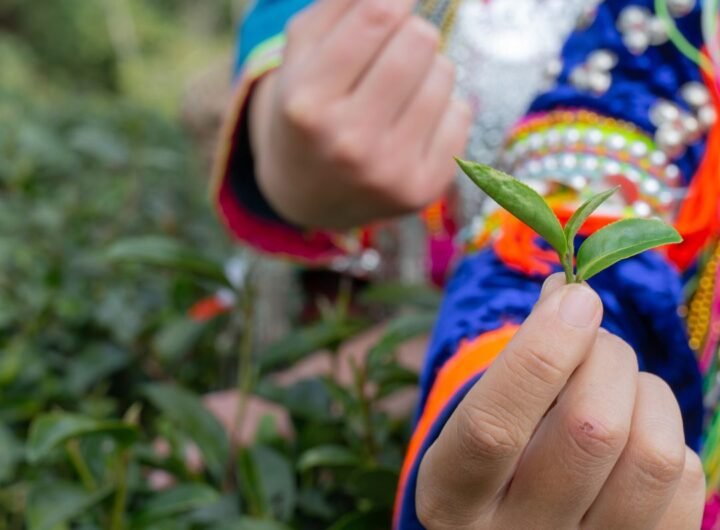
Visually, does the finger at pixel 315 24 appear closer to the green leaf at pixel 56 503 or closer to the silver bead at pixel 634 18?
the silver bead at pixel 634 18

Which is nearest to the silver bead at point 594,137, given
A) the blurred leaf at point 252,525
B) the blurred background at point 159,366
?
the blurred background at point 159,366

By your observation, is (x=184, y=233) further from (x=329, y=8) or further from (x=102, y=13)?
(x=102, y=13)

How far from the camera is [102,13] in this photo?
5164 millimetres

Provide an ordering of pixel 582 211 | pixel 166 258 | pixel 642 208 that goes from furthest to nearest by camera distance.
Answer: pixel 166 258 → pixel 642 208 → pixel 582 211

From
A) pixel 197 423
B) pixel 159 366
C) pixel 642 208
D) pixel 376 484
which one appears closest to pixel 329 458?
pixel 376 484

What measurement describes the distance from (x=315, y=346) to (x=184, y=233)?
612 mm

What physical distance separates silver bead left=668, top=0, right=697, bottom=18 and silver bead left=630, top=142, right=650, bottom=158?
3.6 inches

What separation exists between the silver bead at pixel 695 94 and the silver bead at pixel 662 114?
0.5 inches

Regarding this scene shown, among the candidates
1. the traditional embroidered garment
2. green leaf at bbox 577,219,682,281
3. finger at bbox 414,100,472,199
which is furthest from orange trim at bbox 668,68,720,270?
green leaf at bbox 577,219,682,281

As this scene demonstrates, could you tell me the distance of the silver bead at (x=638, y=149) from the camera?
0.57 m

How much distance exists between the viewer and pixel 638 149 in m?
0.58

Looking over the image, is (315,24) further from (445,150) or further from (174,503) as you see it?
(174,503)

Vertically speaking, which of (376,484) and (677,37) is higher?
(677,37)

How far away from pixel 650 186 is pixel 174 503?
1.18 feet
